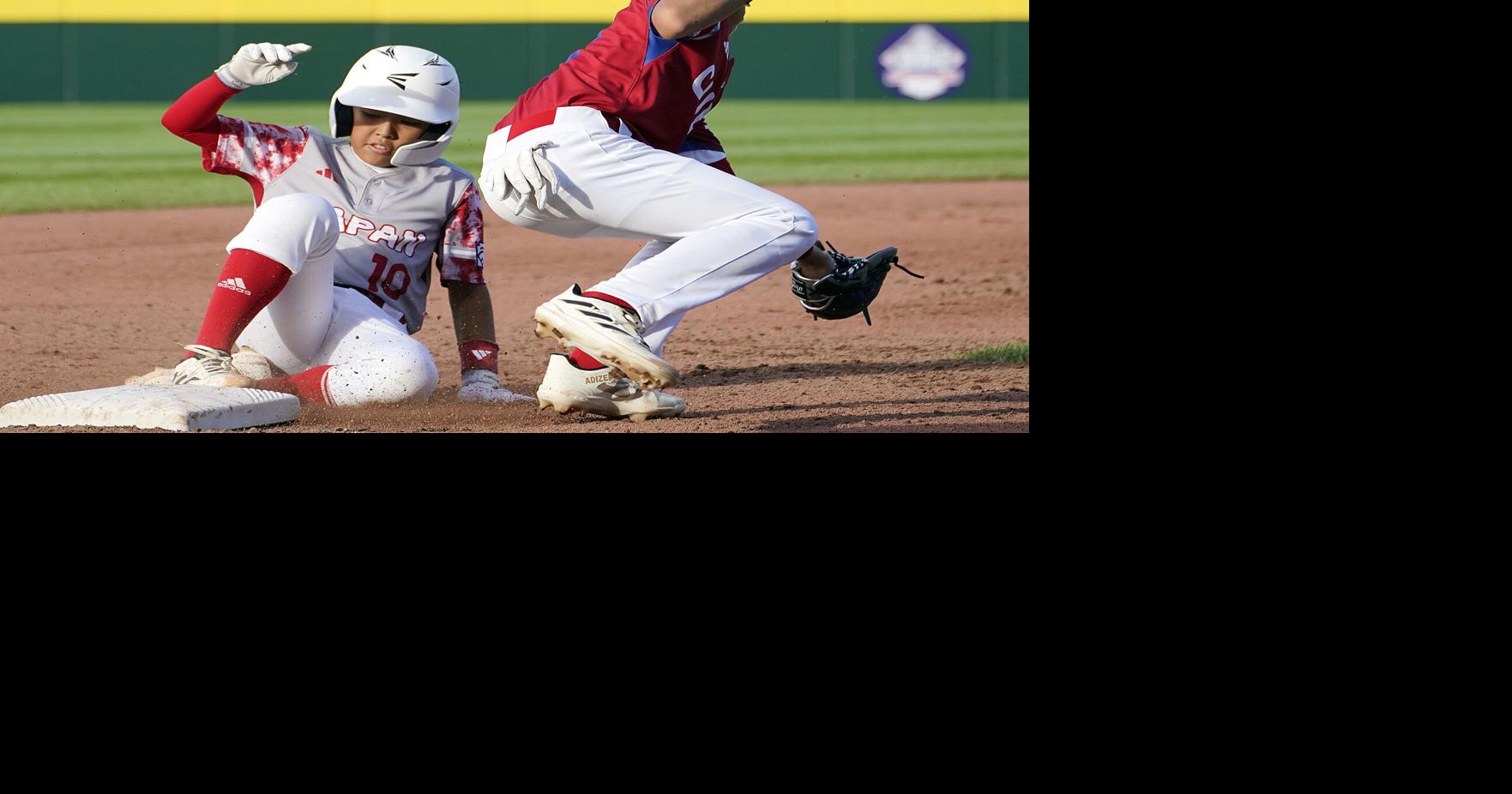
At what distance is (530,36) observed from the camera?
42.0ft

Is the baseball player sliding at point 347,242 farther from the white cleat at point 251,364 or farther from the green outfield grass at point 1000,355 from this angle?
the green outfield grass at point 1000,355

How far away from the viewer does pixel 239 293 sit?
3.03 metres

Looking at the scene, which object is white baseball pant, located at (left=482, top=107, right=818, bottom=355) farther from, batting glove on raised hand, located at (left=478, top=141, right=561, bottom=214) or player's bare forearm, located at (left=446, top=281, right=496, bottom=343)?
player's bare forearm, located at (left=446, top=281, right=496, bottom=343)

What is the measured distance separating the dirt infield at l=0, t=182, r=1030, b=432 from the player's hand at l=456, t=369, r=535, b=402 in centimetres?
5

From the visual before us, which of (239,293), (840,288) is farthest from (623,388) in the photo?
(239,293)

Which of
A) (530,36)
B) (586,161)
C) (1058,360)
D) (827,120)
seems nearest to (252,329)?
(586,161)

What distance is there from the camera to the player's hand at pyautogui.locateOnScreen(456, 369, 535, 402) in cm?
330

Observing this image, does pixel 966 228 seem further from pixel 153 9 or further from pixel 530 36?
pixel 153 9

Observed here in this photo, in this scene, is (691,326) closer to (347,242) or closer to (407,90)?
(347,242)

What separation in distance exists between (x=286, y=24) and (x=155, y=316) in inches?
342

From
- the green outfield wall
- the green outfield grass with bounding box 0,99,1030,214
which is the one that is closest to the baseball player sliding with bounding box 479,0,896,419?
the green outfield grass with bounding box 0,99,1030,214

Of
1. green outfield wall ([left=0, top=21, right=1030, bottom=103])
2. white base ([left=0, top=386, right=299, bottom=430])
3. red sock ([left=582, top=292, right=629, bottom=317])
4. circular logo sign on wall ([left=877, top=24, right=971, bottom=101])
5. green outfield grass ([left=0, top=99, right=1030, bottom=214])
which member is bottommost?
white base ([left=0, top=386, right=299, bottom=430])

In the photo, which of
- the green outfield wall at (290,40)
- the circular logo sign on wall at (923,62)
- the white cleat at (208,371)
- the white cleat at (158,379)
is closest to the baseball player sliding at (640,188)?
the white cleat at (208,371)

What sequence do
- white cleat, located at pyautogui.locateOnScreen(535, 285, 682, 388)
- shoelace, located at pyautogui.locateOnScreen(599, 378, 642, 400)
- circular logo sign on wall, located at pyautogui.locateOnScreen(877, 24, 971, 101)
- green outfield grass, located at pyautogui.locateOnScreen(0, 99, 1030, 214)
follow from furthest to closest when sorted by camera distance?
circular logo sign on wall, located at pyautogui.locateOnScreen(877, 24, 971, 101), green outfield grass, located at pyautogui.locateOnScreen(0, 99, 1030, 214), shoelace, located at pyautogui.locateOnScreen(599, 378, 642, 400), white cleat, located at pyautogui.locateOnScreen(535, 285, 682, 388)
